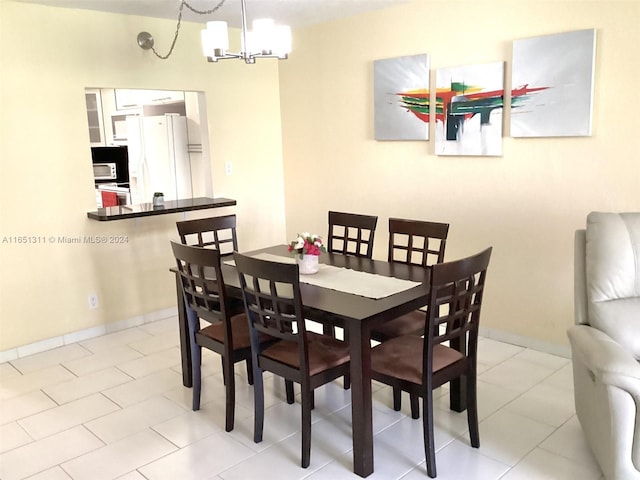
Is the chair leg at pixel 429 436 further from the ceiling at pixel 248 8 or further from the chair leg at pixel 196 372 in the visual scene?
the ceiling at pixel 248 8

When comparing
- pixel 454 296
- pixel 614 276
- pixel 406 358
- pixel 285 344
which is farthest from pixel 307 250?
pixel 614 276

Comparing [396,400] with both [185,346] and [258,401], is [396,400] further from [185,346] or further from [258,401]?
[185,346]

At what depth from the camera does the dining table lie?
7.60ft

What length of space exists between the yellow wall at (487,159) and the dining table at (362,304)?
1.02 metres

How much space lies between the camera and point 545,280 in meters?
3.55

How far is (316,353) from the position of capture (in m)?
2.60

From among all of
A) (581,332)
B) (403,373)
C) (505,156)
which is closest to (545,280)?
(505,156)

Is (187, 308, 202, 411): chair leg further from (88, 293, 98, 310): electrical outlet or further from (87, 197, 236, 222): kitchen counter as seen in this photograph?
(88, 293, 98, 310): electrical outlet

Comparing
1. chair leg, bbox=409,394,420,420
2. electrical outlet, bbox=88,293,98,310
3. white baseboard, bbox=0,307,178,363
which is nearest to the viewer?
chair leg, bbox=409,394,420,420

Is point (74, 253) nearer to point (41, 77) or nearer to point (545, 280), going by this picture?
point (41, 77)

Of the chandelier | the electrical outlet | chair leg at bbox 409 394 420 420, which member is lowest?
chair leg at bbox 409 394 420 420

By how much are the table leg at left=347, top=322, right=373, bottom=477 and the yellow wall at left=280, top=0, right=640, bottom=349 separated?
1768 millimetres

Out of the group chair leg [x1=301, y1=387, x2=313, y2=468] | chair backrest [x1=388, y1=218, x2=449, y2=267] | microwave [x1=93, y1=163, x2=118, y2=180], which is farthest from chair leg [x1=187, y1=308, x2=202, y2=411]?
microwave [x1=93, y1=163, x2=118, y2=180]

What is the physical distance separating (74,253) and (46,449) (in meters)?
1.70
